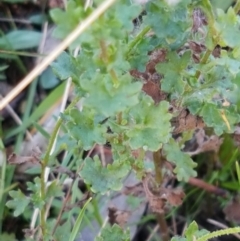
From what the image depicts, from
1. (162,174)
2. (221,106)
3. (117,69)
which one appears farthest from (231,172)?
(117,69)

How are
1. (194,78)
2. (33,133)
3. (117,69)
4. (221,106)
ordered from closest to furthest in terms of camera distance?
(117,69) → (194,78) → (221,106) → (33,133)

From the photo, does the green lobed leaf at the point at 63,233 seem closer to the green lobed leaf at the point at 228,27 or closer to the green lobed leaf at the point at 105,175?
the green lobed leaf at the point at 105,175

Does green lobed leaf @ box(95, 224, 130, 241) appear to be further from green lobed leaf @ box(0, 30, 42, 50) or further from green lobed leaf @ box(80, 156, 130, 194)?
green lobed leaf @ box(0, 30, 42, 50)

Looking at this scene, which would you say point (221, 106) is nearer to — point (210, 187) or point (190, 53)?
point (190, 53)

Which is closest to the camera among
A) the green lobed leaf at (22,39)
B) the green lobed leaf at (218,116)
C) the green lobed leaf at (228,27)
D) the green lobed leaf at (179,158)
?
the green lobed leaf at (228,27)

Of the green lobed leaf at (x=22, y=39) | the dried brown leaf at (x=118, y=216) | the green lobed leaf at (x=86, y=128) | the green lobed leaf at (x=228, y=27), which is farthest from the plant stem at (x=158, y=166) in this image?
the green lobed leaf at (x=22, y=39)
